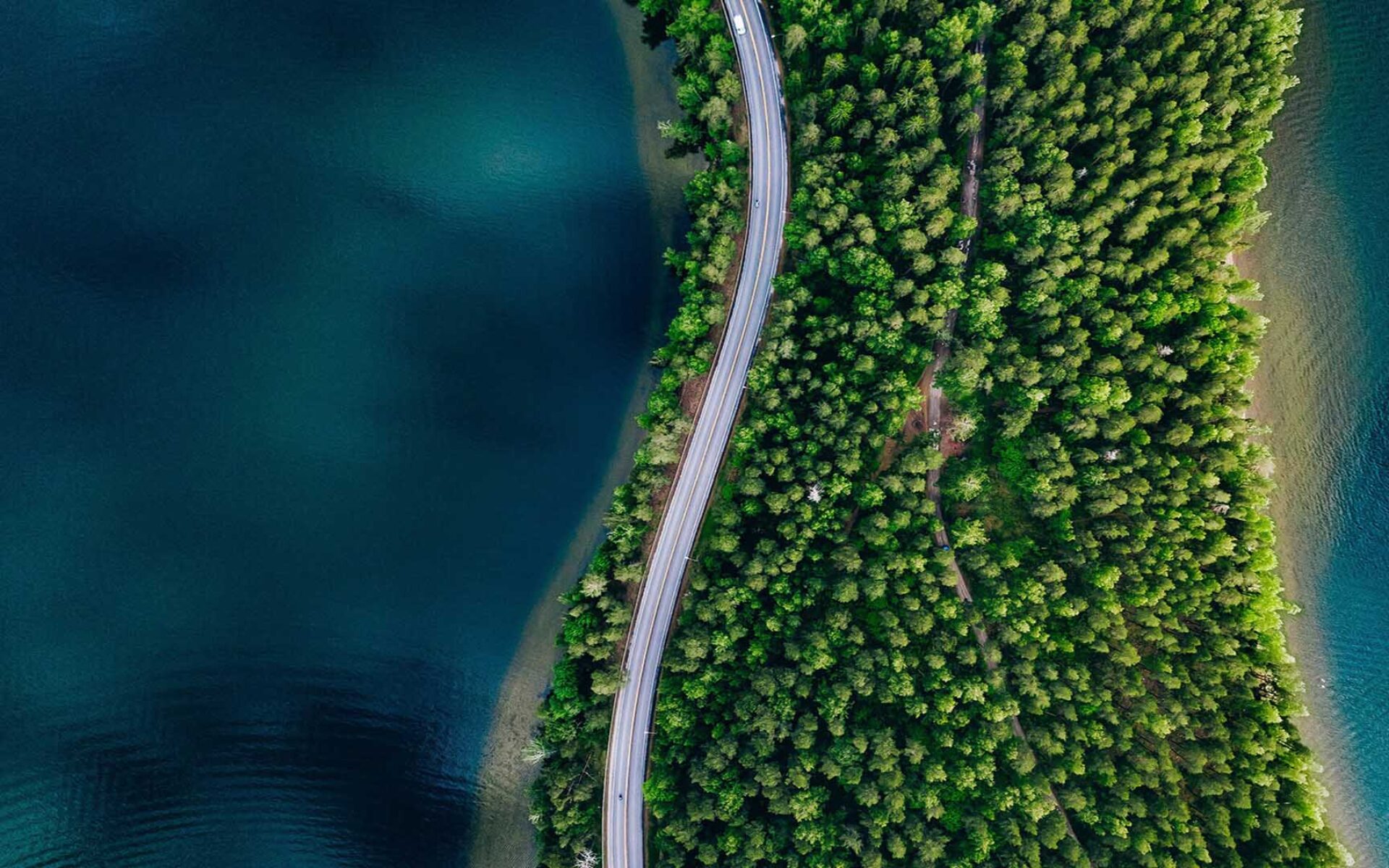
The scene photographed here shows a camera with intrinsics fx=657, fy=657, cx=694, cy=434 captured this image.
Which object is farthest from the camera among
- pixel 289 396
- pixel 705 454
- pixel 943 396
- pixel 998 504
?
pixel 289 396

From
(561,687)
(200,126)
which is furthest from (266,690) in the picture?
(200,126)

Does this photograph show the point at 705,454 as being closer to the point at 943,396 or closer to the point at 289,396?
the point at 943,396

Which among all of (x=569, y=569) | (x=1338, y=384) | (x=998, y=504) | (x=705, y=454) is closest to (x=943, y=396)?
(x=998, y=504)

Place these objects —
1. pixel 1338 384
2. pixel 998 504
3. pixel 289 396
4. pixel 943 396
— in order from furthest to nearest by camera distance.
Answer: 1. pixel 289 396
2. pixel 1338 384
3. pixel 943 396
4. pixel 998 504

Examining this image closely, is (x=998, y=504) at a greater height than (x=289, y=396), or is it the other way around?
(x=289, y=396)

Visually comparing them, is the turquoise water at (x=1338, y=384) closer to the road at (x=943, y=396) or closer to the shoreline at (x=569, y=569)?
the road at (x=943, y=396)

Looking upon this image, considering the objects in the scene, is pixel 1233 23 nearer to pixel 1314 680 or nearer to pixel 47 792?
pixel 1314 680

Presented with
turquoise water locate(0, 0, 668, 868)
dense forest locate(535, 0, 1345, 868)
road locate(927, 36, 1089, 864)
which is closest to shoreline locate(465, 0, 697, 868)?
turquoise water locate(0, 0, 668, 868)

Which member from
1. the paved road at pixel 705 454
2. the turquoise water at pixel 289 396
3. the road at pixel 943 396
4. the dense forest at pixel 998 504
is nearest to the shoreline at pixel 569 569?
the turquoise water at pixel 289 396
